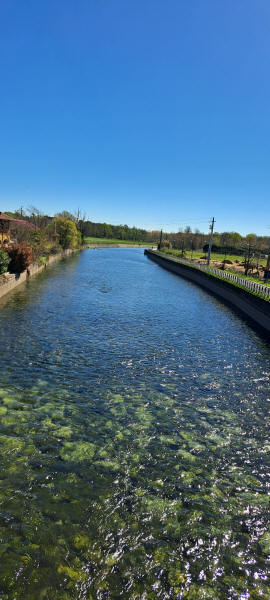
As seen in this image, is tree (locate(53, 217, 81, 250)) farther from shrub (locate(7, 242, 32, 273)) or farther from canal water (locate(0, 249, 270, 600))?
canal water (locate(0, 249, 270, 600))

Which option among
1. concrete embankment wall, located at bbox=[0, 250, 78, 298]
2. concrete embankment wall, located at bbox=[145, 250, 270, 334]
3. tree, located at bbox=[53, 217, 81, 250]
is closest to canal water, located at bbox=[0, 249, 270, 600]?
concrete embankment wall, located at bbox=[145, 250, 270, 334]

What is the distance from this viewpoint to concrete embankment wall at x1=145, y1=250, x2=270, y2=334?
25.6 m

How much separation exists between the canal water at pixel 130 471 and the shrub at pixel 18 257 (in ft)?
59.5

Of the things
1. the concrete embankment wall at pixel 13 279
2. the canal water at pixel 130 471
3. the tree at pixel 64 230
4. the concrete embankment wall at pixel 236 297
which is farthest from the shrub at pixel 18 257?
the tree at pixel 64 230

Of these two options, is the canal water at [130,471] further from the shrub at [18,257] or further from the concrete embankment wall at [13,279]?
the shrub at [18,257]

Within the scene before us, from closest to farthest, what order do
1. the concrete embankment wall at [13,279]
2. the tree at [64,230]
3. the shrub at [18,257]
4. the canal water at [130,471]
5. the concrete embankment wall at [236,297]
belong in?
the canal water at [130,471], the concrete embankment wall at [236,297], the concrete embankment wall at [13,279], the shrub at [18,257], the tree at [64,230]

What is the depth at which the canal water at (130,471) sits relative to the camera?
5402mm

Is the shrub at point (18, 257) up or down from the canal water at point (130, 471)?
up

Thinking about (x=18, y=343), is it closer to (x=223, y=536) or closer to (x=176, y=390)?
(x=176, y=390)

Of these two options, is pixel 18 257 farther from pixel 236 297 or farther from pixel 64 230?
pixel 64 230

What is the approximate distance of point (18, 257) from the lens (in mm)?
33562

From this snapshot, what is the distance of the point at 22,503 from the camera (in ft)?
21.6

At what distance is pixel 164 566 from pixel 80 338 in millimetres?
12881

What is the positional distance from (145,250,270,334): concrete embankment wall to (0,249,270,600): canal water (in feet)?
29.1
